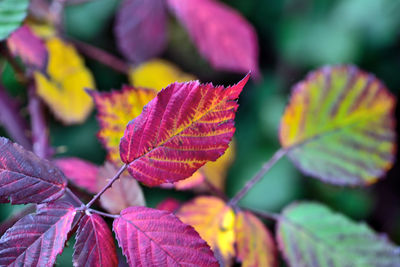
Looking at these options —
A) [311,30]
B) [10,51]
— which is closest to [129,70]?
[10,51]

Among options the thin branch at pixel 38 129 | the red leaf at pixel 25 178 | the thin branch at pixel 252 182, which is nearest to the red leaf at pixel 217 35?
the thin branch at pixel 252 182

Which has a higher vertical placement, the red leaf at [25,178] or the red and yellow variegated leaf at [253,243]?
the red leaf at [25,178]

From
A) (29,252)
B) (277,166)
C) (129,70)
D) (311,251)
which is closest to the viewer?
(29,252)

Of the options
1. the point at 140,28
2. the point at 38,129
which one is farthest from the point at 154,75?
the point at 38,129

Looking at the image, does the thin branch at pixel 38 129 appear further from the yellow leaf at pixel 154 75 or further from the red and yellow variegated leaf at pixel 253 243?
the red and yellow variegated leaf at pixel 253 243

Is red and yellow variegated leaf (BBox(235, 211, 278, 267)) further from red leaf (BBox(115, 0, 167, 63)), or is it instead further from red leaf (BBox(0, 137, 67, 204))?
red leaf (BBox(115, 0, 167, 63))

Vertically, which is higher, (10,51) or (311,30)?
(10,51)

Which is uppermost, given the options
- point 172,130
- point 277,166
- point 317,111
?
point 172,130

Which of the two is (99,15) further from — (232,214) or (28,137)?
(232,214)
